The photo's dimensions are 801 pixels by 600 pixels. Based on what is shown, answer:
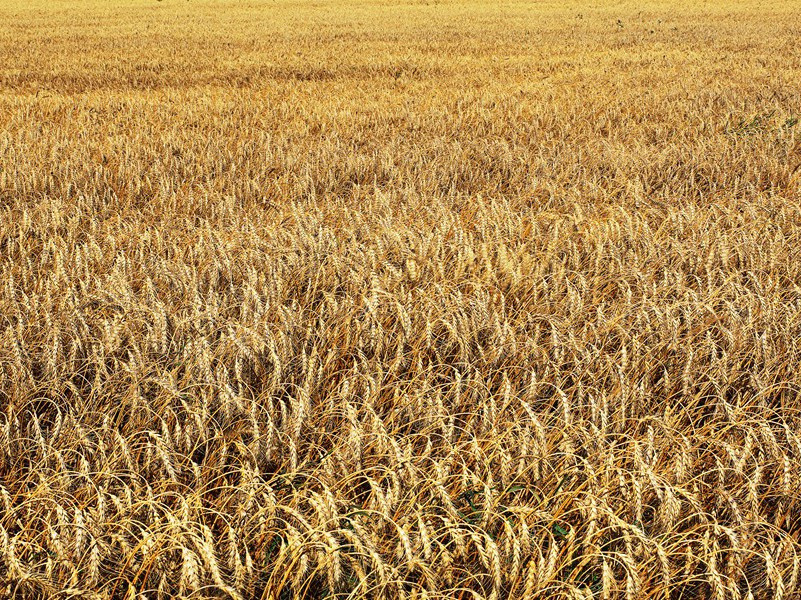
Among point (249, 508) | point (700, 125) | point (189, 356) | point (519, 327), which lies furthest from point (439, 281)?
point (700, 125)

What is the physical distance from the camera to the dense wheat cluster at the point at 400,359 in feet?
4.97

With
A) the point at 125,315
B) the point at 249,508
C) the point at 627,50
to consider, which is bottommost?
the point at 249,508

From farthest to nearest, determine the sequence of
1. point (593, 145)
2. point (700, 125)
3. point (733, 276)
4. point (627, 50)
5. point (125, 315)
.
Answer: point (627, 50)
point (700, 125)
point (593, 145)
point (733, 276)
point (125, 315)

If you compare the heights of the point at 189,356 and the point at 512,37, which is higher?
the point at 512,37

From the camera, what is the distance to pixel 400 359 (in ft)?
7.39

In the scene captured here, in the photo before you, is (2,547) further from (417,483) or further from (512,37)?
(512,37)

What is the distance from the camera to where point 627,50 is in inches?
528

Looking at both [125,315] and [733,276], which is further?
[733,276]

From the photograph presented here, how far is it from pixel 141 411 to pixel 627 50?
528 inches

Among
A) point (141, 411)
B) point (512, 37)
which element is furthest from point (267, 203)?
point (512, 37)

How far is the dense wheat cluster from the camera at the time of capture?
4.97ft

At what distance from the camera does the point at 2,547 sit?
4.74ft

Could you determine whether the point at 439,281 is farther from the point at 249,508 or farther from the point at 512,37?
the point at 512,37

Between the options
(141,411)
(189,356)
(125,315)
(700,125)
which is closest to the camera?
(141,411)
